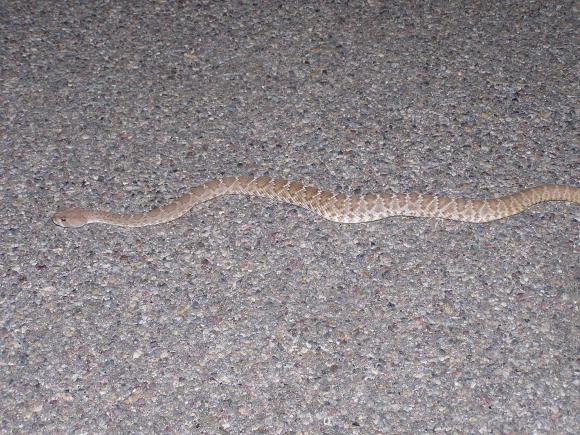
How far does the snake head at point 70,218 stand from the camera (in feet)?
22.4

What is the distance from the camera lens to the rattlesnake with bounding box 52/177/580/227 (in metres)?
→ 6.81

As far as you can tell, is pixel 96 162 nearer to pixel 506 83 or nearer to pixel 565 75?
pixel 506 83

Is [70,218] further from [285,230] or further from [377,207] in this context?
[377,207]

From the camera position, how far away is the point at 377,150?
7680mm

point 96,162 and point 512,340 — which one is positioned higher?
point 512,340

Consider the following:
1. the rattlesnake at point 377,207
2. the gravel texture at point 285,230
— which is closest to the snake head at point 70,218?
the rattlesnake at point 377,207

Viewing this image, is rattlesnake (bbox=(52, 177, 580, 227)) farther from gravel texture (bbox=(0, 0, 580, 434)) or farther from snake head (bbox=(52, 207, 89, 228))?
gravel texture (bbox=(0, 0, 580, 434))

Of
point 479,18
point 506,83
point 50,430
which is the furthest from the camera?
point 479,18

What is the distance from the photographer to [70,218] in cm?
684

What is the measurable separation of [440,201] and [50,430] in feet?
12.2

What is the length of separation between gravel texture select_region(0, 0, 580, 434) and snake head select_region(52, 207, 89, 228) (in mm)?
102

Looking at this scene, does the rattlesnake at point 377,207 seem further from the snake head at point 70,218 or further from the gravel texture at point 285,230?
the gravel texture at point 285,230

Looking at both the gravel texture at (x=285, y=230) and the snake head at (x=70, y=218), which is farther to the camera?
the snake head at (x=70, y=218)

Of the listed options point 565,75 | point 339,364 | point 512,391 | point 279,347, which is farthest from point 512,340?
point 565,75
